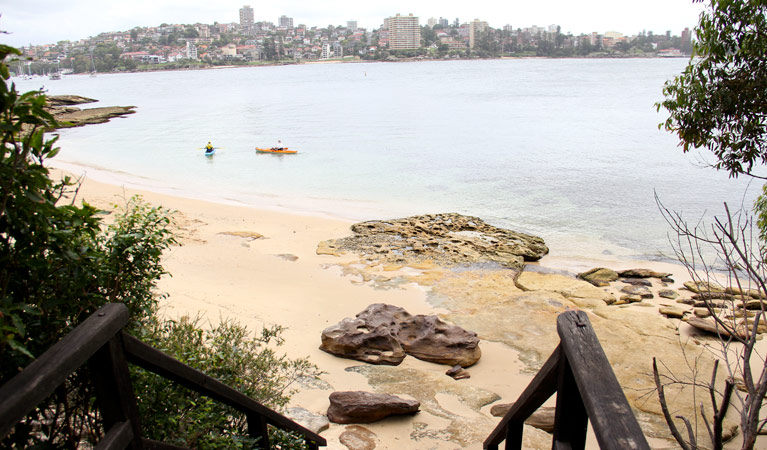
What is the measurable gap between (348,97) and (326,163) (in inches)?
1995

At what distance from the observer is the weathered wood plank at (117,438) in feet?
6.15

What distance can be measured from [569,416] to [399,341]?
23.8 ft

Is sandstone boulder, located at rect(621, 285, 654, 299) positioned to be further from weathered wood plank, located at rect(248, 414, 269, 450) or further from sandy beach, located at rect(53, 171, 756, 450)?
weathered wood plank, located at rect(248, 414, 269, 450)

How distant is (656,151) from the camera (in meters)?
37.4

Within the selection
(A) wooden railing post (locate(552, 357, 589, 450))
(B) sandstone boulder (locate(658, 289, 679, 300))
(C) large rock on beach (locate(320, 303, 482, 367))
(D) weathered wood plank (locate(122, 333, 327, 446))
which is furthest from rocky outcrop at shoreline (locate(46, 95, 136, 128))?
(A) wooden railing post (locate(552, 357, 589, 450))

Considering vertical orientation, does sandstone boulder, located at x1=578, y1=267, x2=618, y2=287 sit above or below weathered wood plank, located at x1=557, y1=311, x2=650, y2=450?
below

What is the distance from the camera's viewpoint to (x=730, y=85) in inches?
267

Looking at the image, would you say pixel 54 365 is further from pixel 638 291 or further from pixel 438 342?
pixel 638 291

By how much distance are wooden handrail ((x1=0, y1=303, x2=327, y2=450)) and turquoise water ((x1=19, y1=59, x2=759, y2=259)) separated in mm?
12495

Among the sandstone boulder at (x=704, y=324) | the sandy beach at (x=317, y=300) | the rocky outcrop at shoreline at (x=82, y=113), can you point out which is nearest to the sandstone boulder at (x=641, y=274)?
the sandy beach at (x=317, y=300)

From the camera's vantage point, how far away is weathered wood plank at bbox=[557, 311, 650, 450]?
1.57 metres

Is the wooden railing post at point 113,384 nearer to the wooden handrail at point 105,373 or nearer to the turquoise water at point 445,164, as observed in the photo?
the wooden handrail at point 105,373

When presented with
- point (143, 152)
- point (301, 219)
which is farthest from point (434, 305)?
point (143, 152)

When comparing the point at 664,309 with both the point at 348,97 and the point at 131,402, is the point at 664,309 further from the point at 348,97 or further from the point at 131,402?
the point at 348,97
